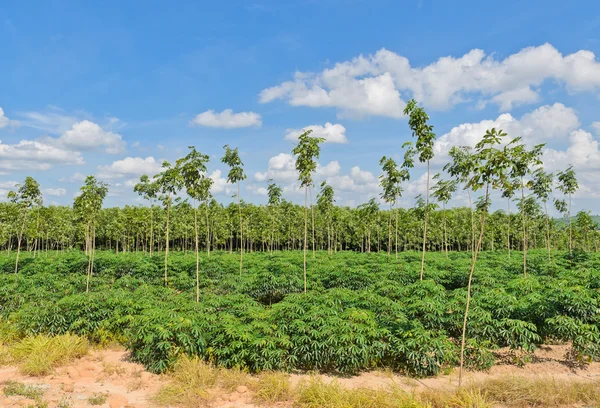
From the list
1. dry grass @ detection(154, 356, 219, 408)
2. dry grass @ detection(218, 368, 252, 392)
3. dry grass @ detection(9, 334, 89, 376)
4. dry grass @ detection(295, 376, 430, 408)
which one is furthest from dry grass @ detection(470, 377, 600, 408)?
dry grass @ detection(9, 334, 89, 376)

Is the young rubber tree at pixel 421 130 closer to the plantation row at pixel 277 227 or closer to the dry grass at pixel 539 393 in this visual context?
the dry grass at pixel 539 393

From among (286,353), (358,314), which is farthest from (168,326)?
(358,314)

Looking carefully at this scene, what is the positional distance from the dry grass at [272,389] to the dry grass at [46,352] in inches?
214

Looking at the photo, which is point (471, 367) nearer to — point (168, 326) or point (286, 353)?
point (286, 353)

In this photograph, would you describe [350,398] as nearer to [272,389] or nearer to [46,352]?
[272,389]

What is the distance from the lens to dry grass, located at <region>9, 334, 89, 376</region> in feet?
30.1

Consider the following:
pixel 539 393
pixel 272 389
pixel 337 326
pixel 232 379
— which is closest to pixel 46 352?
pixel 232 379

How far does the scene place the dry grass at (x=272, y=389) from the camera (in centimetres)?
780

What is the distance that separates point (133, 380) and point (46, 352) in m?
2.72

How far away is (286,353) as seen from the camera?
29.9 ft

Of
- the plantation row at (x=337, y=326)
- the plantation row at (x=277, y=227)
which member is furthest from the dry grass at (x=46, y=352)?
the plantation row at (x=277, y=227)

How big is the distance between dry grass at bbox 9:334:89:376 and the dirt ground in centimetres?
21

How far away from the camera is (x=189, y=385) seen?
816 cm

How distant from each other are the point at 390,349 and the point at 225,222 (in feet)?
169
